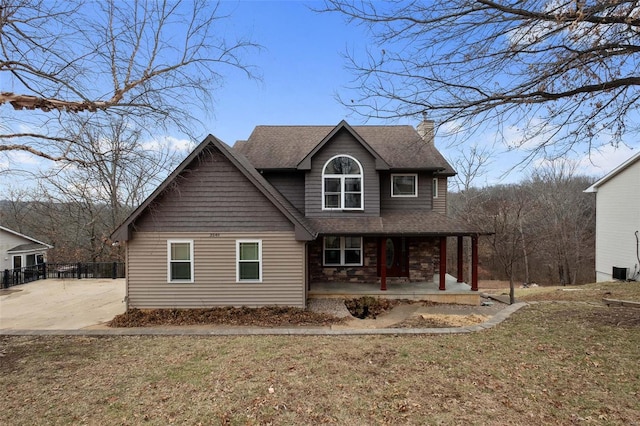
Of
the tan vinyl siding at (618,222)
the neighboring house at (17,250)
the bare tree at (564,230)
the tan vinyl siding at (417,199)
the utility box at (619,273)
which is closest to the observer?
the tan vinyl siding at (417,199)

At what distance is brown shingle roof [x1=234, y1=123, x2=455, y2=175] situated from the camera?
530 inches

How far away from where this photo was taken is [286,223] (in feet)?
33.7

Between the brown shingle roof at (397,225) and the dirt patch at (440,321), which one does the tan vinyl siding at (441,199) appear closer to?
the brown shingle roof at (397,225)

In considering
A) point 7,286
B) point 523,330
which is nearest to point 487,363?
point 523,330

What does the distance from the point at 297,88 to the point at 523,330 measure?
10246mm

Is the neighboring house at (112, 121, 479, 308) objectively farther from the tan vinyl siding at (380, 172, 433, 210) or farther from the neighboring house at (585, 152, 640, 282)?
the neighboring house at (585, 152, 640, 282)

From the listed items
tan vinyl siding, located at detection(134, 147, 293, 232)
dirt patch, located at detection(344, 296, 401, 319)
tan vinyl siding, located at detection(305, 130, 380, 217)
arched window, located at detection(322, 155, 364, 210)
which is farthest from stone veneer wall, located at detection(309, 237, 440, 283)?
tan vinyl siding, located at detection(134, 147, 293, 232)

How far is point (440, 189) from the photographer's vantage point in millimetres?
14992

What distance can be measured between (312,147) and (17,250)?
20.8 meters

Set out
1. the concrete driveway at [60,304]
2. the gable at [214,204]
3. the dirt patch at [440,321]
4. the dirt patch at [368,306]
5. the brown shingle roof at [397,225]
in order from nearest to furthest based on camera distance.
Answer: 1. the dirt patch at [440,321]
2. the concrete driveway at [60,304]
3. the gable at [214,204]
4. the dirt patch at [368,306]
5. the brown shingle roof at [397,225]

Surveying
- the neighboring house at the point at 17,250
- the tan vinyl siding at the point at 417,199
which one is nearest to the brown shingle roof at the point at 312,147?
the tan vinyl siding at the point at 417,199

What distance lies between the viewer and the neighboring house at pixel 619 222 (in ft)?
59.0

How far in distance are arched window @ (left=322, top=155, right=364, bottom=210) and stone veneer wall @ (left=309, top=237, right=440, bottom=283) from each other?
1.82 m

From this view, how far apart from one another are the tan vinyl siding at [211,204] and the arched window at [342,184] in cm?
319
